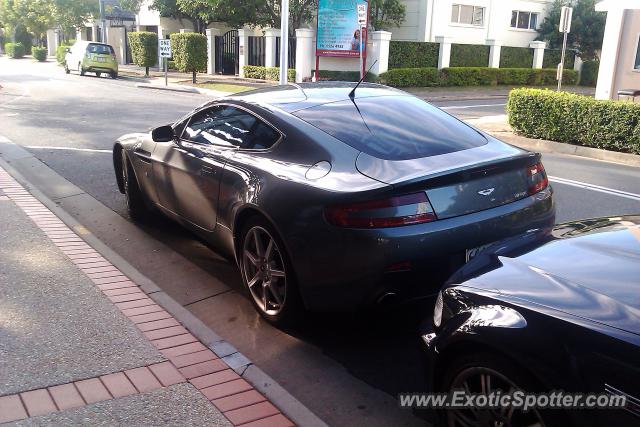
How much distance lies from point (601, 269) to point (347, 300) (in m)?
1.53

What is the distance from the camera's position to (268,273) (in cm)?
430

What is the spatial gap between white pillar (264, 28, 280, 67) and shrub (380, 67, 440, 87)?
6342 mm

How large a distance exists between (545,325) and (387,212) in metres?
1.40

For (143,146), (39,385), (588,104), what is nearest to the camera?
(39,385)

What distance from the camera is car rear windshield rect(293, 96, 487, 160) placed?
4.26 m

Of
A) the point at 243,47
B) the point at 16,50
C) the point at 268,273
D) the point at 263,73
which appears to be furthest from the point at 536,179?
the point at 16,50

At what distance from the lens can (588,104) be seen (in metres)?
12.5

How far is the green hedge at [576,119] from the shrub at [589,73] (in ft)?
83.1

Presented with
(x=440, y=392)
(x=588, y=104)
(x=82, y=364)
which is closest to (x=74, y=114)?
(x=588, y=104)

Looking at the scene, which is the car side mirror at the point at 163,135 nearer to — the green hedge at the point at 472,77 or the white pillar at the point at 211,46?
the green hedge at the point at 472,77

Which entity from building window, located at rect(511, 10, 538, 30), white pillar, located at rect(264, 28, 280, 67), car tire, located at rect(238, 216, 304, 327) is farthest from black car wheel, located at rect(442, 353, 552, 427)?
building window, located at rect(511, 10, 538, 30)

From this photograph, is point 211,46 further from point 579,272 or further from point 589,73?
point 579,272

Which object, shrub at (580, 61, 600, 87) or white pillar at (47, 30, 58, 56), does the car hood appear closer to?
shrub at (580, 61, 600, 87)

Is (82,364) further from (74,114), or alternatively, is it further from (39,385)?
(74,114)
